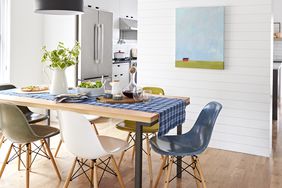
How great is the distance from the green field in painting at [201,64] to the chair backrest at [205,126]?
1.38 meters

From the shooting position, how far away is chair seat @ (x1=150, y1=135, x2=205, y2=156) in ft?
8.73

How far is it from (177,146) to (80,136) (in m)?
0.83

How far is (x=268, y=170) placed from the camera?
11.9ft

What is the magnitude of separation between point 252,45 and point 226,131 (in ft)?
3.72

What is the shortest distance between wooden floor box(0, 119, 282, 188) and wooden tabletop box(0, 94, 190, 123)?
817 millimetres

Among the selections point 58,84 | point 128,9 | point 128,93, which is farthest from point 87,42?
point 128,93

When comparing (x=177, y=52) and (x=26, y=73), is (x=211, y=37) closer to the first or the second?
(x=177, y=52)

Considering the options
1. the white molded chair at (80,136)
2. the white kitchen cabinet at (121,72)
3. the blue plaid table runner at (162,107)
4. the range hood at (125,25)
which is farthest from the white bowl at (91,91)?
the range hood at (125,25)

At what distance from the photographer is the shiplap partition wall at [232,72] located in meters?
4.01

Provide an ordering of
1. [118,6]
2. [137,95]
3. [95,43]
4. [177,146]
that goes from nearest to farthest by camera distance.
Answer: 1. [177,146]
2. [137,95]
3. [95,43]
4. [118,6]

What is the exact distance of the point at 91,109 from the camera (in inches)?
102

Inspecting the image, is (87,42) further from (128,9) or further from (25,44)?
(128,9)

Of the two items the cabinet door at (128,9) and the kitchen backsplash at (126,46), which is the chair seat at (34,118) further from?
the cabinet door at (128,9)

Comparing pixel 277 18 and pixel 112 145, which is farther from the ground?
pixel 277 18
